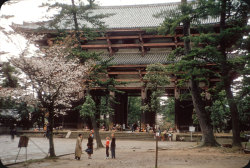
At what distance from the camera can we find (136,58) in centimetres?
2423

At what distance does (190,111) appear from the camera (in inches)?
960

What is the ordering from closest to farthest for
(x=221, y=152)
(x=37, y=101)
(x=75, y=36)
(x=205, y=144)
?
(x=37, y=101), (x=221, y=152), (x=205, y=144), (x=75, y=36)

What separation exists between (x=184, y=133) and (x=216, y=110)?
7.24m

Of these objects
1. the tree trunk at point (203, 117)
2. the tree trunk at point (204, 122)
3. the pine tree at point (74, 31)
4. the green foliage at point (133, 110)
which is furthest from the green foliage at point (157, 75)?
the green foliage at point (133, 110)

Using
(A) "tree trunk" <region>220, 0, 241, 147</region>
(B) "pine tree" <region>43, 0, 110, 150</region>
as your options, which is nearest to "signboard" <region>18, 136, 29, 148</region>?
(B) "pine tree" <region>43, 0, 110, 150</region>

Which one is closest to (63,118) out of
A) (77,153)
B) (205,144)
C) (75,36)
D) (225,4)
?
(75,36)

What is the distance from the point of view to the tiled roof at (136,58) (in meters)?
23.1

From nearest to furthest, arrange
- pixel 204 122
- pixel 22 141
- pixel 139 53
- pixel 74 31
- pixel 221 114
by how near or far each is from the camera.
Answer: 1. pixel 22 141
2. pixel 221 114
3. pixel 204 122
4. pixel 74 31
5. pixel 139 53

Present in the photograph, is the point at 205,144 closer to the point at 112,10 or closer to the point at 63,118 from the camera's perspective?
the point at 63,118

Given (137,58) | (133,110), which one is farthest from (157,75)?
(133,110)

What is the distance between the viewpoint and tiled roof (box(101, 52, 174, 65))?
909 inches

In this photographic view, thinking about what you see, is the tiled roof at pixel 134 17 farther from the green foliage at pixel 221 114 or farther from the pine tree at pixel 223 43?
the green foliage at pixel 221 114

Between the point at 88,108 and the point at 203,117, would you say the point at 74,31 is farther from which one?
the point at 203,117

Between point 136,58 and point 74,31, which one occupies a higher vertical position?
point 74,31
